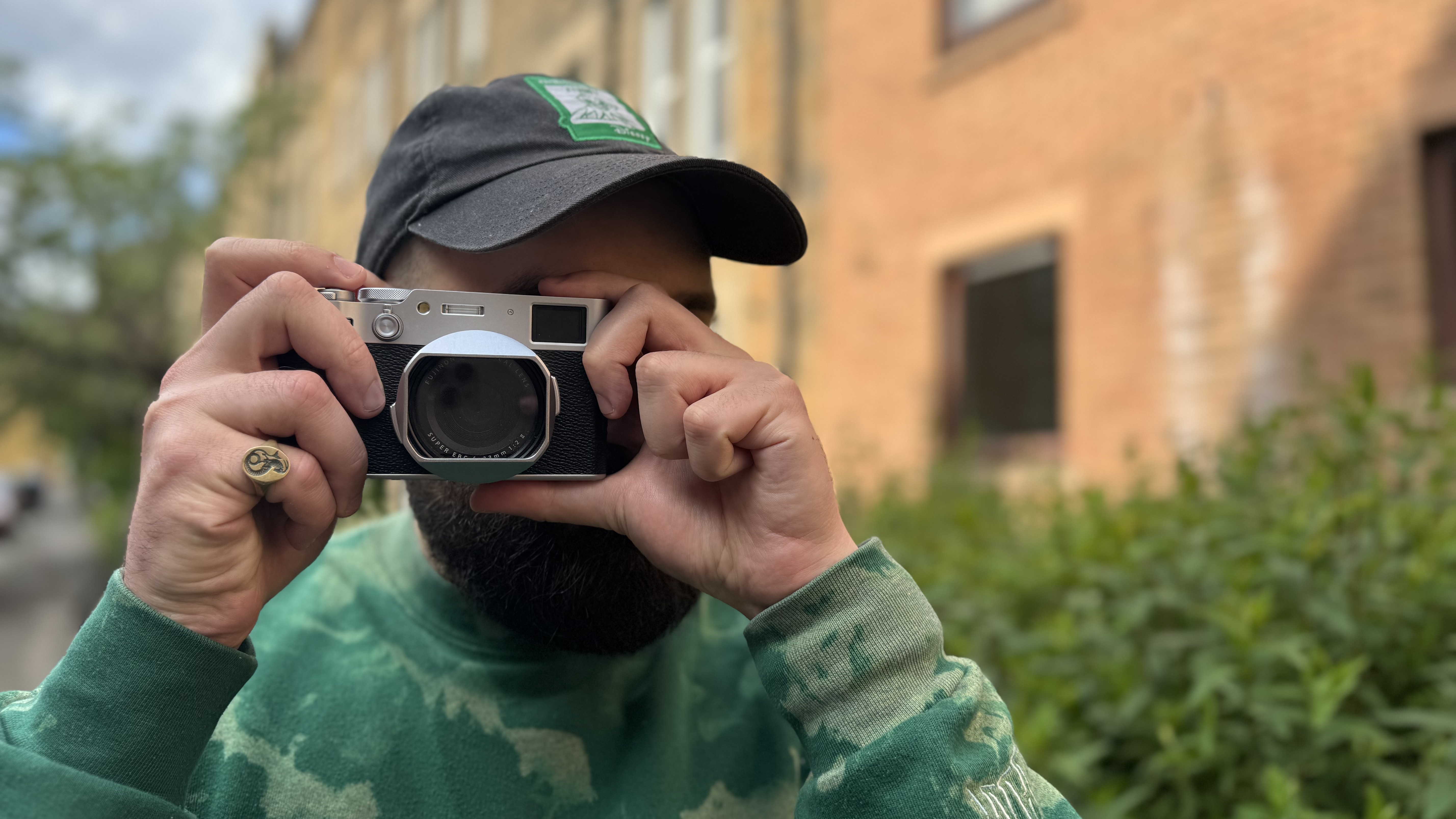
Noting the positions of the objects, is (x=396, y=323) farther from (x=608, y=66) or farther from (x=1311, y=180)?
(x=608, y=66)

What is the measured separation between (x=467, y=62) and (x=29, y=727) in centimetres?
1328

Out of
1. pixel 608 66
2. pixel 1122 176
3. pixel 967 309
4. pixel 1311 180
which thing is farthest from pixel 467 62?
pixel 1311 180

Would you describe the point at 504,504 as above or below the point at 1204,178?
below

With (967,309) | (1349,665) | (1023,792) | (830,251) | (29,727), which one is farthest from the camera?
(830,251)

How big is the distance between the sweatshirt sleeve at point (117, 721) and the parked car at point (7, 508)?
106 ft

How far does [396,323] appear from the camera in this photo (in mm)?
1189

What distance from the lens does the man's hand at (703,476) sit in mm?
1147


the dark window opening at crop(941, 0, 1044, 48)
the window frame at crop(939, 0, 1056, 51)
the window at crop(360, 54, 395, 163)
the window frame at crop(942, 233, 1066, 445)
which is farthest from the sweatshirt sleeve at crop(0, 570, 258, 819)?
the window at crop(360, 54, 395, 163)

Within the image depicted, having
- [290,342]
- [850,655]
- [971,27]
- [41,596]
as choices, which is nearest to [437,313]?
[290,342]

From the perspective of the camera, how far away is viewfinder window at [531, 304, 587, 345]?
1.23 metres

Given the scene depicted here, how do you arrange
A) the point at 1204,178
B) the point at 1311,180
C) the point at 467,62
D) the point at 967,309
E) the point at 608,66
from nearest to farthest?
1. the point at 1311,180
2. the point at 1204,178
3. the point at 967,309
4. the point at 608,66
5. the point at 467,62

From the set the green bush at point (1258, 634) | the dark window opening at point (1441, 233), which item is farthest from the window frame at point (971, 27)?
the green bush at point (1258, 634)

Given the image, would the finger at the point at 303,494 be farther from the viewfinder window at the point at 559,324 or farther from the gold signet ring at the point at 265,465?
the viewfinder window at the point at 559,324

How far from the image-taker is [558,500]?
1.22 m
